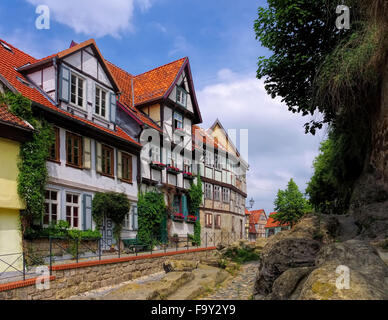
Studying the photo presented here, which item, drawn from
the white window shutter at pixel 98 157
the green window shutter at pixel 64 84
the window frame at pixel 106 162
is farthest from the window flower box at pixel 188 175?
the green window shutter at pixel 64 84

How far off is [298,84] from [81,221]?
37.6ft

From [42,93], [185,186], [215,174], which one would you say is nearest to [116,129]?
[42,93]

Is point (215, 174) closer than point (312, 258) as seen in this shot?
No

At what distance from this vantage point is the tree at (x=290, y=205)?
4341 centimetres

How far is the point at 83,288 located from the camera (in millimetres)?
12414

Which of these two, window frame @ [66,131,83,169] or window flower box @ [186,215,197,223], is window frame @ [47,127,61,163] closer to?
window frame @ [66,131,83,169]

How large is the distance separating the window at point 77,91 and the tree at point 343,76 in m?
8.60

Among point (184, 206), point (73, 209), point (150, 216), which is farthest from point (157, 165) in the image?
point (73, 209)

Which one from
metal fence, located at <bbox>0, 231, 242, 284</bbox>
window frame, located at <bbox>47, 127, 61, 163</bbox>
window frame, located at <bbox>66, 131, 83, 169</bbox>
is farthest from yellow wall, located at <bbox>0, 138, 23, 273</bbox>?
window frame, located at <bbox>66, 131, 83, 169</bbox>

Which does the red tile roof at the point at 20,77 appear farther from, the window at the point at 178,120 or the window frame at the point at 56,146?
the window at the point at 178,120

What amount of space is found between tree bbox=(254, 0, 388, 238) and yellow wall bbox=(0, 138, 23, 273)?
1068cm

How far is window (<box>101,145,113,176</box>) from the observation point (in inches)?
743
